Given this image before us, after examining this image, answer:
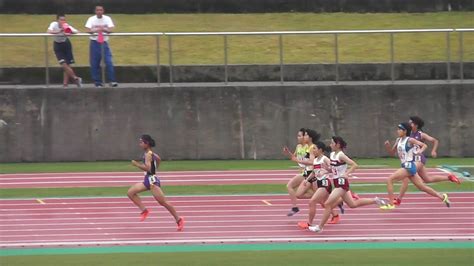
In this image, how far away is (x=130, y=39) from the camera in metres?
29.0

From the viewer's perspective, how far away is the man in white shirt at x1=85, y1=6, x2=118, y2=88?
1129 inches

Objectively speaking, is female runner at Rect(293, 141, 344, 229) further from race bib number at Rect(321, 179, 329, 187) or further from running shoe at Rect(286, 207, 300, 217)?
running shoe at Rect(286, 207, 300, 217)

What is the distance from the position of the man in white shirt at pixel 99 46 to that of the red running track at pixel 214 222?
24.1 ft

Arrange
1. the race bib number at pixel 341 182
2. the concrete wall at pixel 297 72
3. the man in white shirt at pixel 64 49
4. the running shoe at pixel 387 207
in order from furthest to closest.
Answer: the concrete wall at pixel 297 72, the man in white shirt at pixel 64 49, the running shoe at pixel 387 207, the race bib number at pixel 341 182

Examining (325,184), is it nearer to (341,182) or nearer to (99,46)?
(341,182)

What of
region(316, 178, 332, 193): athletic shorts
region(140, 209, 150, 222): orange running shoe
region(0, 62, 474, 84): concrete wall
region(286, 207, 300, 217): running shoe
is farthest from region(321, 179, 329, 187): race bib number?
region(0, 62, 474, 84): concrete wall

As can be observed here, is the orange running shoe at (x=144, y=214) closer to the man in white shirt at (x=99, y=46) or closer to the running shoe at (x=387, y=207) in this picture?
the running shoe at (x=387, y=207)

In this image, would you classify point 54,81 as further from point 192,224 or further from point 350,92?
point 192,224

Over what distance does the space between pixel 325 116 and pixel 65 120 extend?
6.73 m

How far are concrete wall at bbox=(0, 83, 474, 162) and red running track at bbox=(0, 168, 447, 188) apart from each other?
2.50 meters

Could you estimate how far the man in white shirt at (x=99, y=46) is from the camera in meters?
28.7

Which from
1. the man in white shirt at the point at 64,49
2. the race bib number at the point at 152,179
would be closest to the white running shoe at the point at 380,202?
the race bib number at the point at 152,179

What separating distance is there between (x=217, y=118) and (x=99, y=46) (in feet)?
11.7

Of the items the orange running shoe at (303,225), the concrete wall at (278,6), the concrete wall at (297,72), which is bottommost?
the orange running shoe at (303,225)
